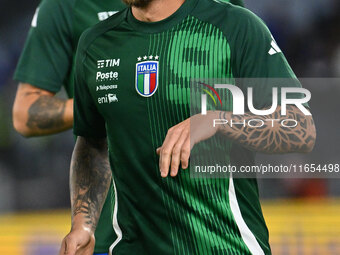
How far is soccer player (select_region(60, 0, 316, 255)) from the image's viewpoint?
7.25 feet

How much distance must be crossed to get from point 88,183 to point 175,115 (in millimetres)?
579

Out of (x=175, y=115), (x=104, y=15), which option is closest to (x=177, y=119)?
(x=175, y=115)

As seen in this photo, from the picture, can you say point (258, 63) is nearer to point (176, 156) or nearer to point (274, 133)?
point (274, 133)

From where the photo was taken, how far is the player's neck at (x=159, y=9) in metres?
2.38

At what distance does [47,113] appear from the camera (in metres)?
3.70

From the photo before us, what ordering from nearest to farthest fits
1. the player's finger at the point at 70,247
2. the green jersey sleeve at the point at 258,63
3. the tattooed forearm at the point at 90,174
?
the green jersey sleeve at the point at 258,63, the player's finger at the point at 70,247, the tattooed forearm at the point at 90,174

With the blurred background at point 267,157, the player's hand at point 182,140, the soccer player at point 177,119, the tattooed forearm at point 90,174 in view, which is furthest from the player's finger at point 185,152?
the blurred background at point 267,157

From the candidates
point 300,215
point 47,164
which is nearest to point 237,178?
point 300,215

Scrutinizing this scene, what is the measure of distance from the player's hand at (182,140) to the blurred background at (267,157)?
4.28 m

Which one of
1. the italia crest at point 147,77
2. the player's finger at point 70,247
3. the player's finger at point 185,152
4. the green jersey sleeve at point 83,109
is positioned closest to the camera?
the player's finger at point 185,152

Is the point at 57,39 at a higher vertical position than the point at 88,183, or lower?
higher

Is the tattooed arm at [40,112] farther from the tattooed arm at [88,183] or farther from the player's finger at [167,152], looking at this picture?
the player's finger at [167,152]

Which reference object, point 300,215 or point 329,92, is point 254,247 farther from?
point 329,92

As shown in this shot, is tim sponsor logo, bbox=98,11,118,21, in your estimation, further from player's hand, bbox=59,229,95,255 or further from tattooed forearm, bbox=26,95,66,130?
player's hand, bbox=59,229,95,255
